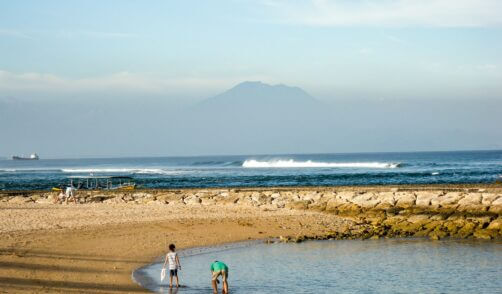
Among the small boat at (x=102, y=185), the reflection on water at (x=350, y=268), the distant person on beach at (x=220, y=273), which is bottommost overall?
the reflection on water at (x=350, y=268)

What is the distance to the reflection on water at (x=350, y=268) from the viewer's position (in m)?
18.6

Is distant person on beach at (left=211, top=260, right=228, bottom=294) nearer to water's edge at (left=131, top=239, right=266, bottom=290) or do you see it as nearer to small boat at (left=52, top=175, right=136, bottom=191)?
water's edge at (left=131, top=239, right=266, bottom=290)

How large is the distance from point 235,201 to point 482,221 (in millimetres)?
15375

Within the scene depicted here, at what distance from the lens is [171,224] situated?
29797 mm

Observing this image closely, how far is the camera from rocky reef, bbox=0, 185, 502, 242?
1139 inches

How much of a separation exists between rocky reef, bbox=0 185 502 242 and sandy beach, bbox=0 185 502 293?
0.05 metres

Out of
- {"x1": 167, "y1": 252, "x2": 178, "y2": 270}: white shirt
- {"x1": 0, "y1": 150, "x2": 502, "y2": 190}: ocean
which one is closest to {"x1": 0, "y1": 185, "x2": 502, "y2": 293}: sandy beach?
{"x1": 167, "y1": 252, "x2": 178, "y2": 270}: white shirt

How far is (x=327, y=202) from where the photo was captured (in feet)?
122

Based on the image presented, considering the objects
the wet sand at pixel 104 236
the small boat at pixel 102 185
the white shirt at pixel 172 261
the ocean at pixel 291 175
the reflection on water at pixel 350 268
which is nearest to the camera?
the wet sand at pixel 104 236

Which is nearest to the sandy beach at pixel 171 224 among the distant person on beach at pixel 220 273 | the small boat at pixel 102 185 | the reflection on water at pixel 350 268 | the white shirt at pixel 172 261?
the white shirt at pixel 172 261

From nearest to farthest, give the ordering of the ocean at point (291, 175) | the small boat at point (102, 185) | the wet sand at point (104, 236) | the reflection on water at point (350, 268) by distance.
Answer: the wet sand at point (104, 236) < the reflection on water at point (350, 268) < the small boat at point (102, 185) < the ocean at point (291, 175)

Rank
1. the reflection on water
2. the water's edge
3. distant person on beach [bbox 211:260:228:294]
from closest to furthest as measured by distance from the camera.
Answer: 1. distant person on beach [bbox 211:260:228:294]
2. the reflection on water
3. the water's edge

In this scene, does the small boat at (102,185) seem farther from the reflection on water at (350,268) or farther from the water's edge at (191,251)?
the reflection on water at (350,268)

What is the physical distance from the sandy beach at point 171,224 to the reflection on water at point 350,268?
1605mm
